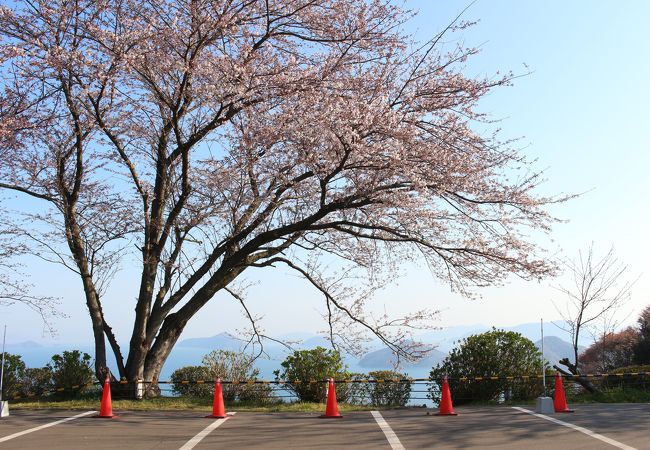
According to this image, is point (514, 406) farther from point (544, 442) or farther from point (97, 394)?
point (97, 394)

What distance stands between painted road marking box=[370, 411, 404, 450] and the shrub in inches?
352

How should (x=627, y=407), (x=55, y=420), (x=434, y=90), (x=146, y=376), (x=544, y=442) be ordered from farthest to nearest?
(x=146, y=376)
(x=434, y=90)
(x=627, y=407)
(x=55, y=420)
(x=544, y=442)

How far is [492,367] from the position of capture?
54.6 feet

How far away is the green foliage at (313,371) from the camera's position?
17.0 metres

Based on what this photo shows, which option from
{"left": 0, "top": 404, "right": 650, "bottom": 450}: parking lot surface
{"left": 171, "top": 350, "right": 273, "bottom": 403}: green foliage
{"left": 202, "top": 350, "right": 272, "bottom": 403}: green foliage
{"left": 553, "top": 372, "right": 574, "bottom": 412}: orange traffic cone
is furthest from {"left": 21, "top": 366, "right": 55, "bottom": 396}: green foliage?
{"left": 553, "top": 372, "right": 574, "bottom": 412}: orange traffic cone

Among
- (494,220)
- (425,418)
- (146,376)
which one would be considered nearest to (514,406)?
(425,418)

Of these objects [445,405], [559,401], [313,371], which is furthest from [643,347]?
[445,405]

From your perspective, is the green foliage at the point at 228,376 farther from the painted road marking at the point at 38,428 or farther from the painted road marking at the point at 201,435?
the painted road marking at the point at 38,428

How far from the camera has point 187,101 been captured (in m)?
16.6

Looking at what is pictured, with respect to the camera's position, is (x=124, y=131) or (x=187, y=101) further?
(x=124, y=131)

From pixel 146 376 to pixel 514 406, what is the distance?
9480mm

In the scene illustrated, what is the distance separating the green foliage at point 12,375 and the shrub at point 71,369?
2024 millimetres

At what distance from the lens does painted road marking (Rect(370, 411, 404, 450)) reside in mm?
10102

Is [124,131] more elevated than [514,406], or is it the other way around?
[124,131]
